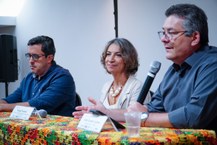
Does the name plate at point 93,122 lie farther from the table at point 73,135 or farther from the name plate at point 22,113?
the name plate at point 22,113

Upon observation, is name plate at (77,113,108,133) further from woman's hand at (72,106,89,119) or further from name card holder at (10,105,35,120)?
name card holder at (10,105,35,120)

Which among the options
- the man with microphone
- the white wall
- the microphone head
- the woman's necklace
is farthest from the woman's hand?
the white wall

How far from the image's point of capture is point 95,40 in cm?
436

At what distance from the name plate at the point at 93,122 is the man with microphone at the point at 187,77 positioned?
249mm

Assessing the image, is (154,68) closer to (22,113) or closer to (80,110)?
(80,110)

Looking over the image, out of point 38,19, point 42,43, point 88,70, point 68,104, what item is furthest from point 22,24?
point 68,104

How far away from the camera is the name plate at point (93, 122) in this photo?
4.41 feet

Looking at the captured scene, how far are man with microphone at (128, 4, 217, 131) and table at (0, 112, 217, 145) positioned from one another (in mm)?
137

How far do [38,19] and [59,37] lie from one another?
0.53 m

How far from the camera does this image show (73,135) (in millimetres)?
1321

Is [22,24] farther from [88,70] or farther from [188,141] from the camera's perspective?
[188,141]

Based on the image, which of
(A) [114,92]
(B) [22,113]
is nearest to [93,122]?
(B) [22,113]

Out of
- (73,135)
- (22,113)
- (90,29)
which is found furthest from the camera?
(90,29)

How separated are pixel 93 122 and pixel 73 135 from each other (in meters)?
0.10
